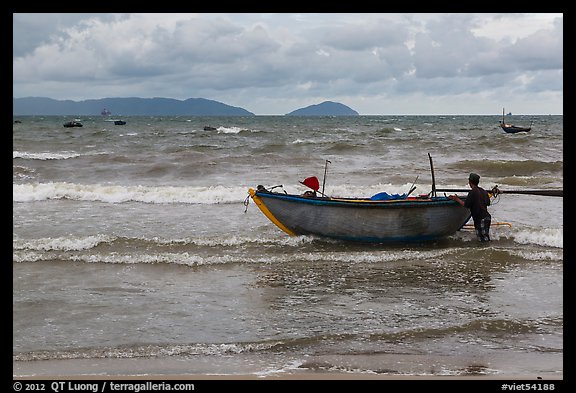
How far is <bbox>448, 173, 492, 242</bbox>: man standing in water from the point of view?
36.8 ft

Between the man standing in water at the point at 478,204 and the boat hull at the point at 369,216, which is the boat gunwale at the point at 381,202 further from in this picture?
the man standing in water at the point at 478,204

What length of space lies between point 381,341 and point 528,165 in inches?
908

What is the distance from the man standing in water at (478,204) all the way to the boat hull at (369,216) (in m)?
0.22

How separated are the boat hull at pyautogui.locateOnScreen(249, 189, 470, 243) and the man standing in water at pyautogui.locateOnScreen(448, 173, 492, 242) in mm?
222

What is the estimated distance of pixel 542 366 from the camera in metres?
6.01

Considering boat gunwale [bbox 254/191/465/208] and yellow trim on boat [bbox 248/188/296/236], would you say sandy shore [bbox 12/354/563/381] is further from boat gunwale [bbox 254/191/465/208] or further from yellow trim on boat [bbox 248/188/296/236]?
yellow trim on boat [bbox 248/188/296/236]

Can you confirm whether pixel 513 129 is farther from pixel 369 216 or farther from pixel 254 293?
pixel 254 293

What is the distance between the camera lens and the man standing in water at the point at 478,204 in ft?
36.8

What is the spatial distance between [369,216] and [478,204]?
6.84 ft

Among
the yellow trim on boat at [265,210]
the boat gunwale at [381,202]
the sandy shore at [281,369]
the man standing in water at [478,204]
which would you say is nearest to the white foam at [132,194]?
the yellow trim on boat at [265,210]

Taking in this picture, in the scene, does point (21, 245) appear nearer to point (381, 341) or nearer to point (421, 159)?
point (381, 341)

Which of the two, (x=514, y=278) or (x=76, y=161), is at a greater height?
(x=76, y=161)
